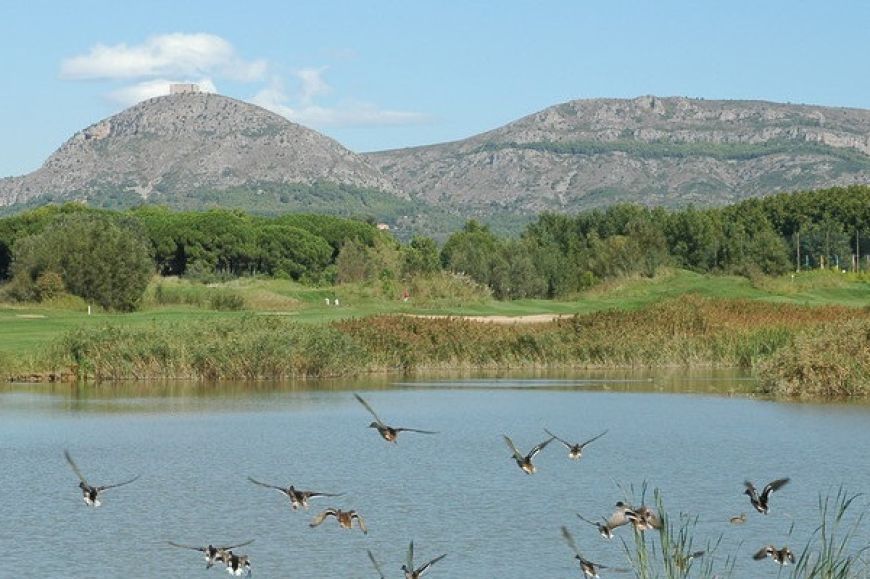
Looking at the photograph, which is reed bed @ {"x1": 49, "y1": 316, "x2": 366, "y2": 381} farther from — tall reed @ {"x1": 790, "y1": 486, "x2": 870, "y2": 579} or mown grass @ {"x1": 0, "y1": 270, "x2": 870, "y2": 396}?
tall reed @ {"x1": 790, "y1": 486, "x2": 870, "y2": 579}

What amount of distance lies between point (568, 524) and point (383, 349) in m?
23.0

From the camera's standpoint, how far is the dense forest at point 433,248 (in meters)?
63.9

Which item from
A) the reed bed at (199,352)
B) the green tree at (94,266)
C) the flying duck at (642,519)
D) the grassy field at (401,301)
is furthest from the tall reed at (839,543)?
the green tree at (94,266)

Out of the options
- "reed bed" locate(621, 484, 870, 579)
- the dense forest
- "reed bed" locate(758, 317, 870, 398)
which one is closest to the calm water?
"reed bed" locate(621, 484, 870, 579)

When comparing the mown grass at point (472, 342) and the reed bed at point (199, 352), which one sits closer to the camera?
the mown grass at point (472, 342)

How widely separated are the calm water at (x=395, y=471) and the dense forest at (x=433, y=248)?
2946 cm

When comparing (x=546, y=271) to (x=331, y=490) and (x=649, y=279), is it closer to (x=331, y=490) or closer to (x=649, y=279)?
(x=649, y=279)

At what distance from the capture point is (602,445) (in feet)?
83.6

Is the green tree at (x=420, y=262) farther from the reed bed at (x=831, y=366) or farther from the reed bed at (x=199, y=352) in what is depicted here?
the reed bed at (x=831, y=366)

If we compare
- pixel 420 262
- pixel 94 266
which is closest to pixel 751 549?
pixel 94 266

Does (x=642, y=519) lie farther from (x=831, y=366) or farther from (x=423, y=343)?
(x=423, y=343)

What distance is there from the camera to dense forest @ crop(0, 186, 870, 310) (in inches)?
2516

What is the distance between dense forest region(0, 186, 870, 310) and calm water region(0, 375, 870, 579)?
96.7 feet

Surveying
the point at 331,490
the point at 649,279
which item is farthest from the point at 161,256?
the point at 331,490
